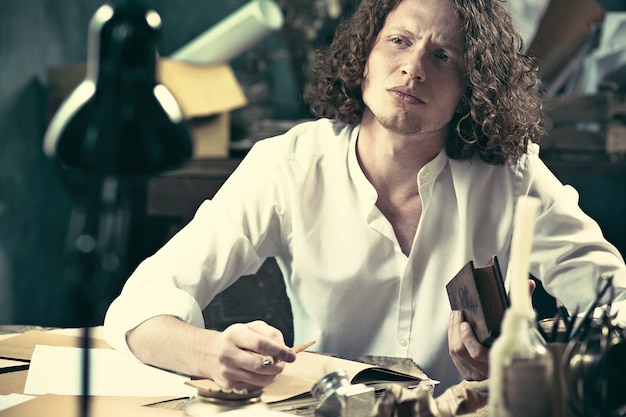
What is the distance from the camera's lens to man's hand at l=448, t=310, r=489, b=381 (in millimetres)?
1201

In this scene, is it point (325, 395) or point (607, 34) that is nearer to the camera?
point (325, 395)

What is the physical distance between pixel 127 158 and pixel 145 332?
0.67m

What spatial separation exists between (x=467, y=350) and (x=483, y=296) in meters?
0.20

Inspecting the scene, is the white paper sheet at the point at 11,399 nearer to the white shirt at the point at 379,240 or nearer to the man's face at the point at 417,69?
the white shirt at the point at 379,240

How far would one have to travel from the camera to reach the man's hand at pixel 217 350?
1188 millimetres

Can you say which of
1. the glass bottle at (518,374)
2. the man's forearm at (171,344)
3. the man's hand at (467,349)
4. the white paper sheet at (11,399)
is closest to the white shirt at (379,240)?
the man's forearm at (171,344)

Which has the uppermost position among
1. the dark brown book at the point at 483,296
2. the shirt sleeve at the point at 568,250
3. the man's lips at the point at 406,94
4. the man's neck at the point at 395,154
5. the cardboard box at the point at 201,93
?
the cardboard box at the point at 201,93

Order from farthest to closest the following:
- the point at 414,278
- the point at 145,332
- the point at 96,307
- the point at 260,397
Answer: the point at 414,278 < the point at 145,332 < the point at 260,397 < the point at 96,307

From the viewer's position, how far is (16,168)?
113 inches

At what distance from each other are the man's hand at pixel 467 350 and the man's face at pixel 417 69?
0.53 metres

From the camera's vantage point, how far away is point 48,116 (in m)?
2.99

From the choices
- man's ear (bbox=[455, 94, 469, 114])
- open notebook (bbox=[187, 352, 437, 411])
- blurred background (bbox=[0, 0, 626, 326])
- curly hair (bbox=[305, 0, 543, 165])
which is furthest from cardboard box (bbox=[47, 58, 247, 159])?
open notebook (bbox=[187, 352, 437, 411])

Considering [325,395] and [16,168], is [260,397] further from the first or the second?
[16,168]

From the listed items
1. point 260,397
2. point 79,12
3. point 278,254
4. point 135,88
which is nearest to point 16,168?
point 79,12
